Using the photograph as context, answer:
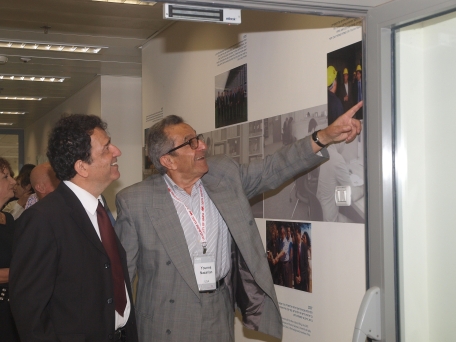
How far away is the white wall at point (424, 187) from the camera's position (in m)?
2.10

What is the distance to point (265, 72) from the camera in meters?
4.01

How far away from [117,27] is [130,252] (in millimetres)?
3605

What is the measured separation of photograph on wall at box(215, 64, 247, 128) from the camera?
170 inches

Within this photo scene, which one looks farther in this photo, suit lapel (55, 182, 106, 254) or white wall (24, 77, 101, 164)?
white wall (24, 77, 101, 164)

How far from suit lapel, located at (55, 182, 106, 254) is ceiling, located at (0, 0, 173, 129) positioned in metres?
2.95

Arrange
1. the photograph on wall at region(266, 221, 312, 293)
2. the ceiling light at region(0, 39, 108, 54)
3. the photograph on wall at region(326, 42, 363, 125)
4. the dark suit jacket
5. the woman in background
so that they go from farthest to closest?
the ceiling light at region(0, 39, 108, 54), the woman in background, the photograph on wall at region(266, 221, 312, 293), the photograph on wall at region(326, 42, 363, 125), the dark suit jacket

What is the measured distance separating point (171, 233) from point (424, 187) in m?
1.44

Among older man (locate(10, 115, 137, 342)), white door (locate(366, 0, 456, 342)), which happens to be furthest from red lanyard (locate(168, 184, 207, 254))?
white door (locate(366, 0, 456, 342))

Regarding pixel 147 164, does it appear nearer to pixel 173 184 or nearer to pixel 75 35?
pixel 75 35

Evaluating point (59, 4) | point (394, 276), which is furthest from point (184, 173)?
point (59, 4)

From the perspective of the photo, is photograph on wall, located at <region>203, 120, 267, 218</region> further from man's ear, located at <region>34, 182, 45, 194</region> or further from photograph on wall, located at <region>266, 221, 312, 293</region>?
man's ear, located at <region>34, 182, 45, 194</region>

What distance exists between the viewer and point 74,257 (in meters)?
2.56

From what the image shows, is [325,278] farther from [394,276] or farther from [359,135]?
[394,276]

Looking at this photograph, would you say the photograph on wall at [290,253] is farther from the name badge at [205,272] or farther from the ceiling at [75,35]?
the ceiling at [75,35]
